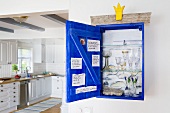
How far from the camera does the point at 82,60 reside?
5.74 feet

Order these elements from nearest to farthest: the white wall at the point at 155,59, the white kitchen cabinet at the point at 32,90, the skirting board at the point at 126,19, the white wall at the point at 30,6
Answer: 1. the skirting board at the point at 126,19
2. the white wall at the point at 155,59
3. the white wall at the point at 30,6
4. the white kitchen cabinet at the point at 32,90

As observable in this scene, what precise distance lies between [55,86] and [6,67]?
2.55 m

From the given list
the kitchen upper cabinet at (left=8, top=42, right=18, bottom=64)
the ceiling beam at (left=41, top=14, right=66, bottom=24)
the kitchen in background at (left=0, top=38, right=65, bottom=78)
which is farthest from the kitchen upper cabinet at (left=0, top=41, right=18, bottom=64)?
the ceiling beam at (left=41, top=14, right=66, bottom=24)

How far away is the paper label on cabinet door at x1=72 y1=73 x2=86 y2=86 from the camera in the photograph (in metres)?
1.68

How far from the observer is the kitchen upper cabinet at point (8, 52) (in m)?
6.36

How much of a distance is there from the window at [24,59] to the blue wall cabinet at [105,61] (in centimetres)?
659

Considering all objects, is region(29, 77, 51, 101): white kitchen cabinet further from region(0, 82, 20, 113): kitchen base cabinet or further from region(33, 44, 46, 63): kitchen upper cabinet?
region(33, 44, 46, 63): kitchen upper cabinet

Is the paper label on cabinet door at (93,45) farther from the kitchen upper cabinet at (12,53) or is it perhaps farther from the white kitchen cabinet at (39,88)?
the white kitchen cabinet at (39,88)

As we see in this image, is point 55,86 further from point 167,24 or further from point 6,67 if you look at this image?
Answer: point 167,24

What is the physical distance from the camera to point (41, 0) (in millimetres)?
2338

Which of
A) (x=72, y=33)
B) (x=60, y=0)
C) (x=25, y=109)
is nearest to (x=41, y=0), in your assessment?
(x=60, y=0)

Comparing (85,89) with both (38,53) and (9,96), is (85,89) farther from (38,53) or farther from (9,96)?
(38,53)

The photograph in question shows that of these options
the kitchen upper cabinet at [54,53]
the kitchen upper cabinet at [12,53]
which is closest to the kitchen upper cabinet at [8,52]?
the kitchen upper cabinet at [12,53]

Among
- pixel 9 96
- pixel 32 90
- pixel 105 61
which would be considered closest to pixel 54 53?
pixel 32 90
